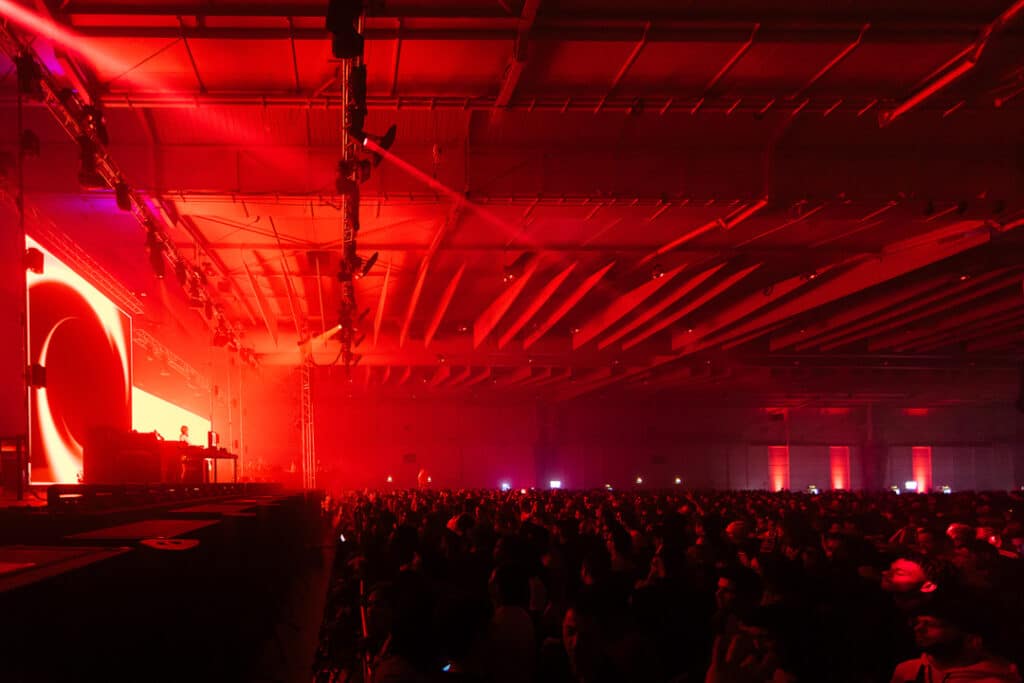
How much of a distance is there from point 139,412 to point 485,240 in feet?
37.7

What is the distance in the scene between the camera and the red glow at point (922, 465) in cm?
4622

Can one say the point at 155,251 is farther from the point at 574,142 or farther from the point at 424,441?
the point at 424,441

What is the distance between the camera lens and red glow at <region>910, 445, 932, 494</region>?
4622 centimetres

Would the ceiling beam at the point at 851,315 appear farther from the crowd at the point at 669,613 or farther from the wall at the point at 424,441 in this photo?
the wall at the point at 424,441

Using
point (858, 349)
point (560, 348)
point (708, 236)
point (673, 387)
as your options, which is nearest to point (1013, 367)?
point (858, 349)

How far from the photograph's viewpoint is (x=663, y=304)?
1988 cm

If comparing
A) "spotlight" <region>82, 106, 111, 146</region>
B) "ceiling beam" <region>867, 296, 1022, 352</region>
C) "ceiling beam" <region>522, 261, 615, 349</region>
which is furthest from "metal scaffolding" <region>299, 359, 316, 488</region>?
"ceiling beam" <region>867, 296, 1022, 352</region>

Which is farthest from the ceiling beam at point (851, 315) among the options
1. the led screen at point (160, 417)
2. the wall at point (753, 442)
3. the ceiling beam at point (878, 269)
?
the wall at point (753, 442)

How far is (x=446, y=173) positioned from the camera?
37.5 ft

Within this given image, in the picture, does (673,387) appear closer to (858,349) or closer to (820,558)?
(858,349)

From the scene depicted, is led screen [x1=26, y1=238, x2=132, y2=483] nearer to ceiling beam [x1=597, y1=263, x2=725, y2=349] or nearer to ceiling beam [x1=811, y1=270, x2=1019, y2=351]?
ceiling beam [x1=597, y1=263, x2=725, y2=349]

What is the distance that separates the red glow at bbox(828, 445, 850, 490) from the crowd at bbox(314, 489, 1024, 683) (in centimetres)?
3819

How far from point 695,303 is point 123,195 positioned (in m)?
12.6

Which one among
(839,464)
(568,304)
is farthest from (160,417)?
(839,464)
